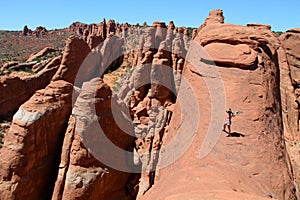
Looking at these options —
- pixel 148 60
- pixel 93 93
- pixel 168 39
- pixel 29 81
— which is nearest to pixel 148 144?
pixel 93 93

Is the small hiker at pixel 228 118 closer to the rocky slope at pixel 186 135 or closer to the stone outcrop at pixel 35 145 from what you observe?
the rocky slope at pixel 186 135

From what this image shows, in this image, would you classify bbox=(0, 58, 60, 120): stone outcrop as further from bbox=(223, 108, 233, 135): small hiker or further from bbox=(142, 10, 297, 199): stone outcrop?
bbox=(223, 108, 233, 135): small hiker

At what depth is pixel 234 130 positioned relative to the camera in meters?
6.72

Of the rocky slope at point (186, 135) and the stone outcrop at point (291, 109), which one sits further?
the stone outcrop at point (291, 109)

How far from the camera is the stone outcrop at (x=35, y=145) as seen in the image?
33.2ft

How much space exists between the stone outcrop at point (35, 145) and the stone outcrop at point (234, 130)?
5012 mm

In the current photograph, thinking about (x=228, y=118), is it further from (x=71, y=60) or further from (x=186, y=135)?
(x=71, y=60)

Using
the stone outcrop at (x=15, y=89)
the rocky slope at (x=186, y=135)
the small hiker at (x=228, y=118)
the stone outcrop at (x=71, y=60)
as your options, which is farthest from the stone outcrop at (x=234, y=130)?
the stone outcrop at (x=15, y=89)

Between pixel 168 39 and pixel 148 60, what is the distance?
4280 mm

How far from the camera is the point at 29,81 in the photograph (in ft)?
99.3

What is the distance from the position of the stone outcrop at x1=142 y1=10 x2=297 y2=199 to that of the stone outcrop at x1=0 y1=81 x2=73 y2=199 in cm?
501

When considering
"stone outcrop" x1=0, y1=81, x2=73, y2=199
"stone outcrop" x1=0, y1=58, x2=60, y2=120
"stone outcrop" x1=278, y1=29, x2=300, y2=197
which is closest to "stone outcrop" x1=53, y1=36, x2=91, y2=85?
"stone outcrop" x1=0, y1=58, x2=60, y2=120

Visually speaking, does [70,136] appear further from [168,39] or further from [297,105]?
[168,39]

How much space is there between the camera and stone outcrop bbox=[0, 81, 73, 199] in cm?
1013
